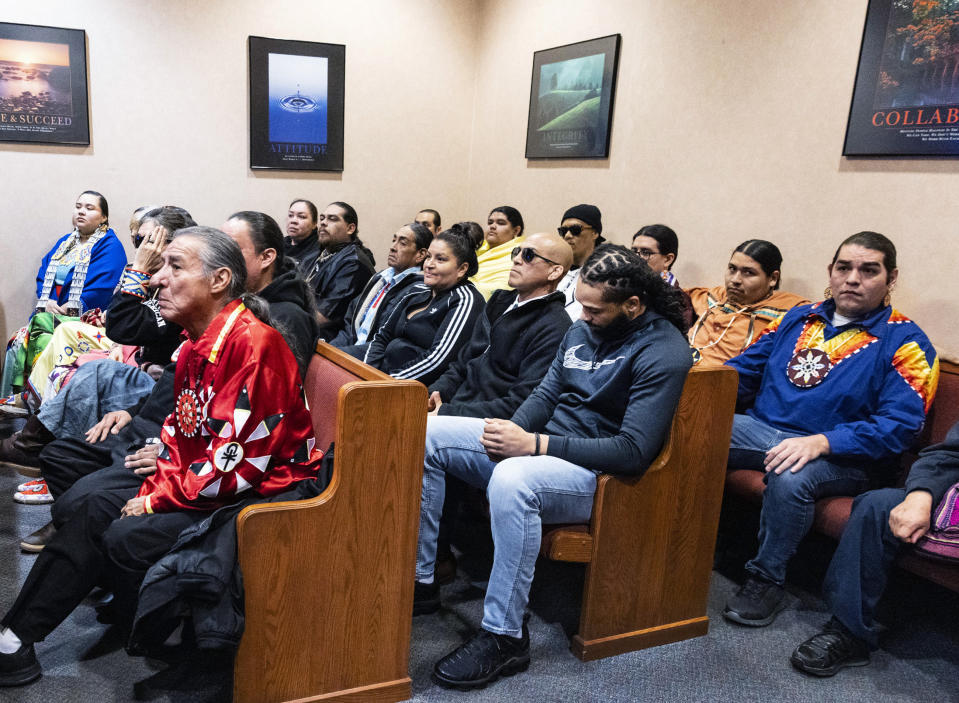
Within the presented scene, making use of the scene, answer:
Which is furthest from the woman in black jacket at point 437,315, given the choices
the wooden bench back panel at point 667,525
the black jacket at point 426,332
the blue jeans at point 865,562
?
the blue jeans at point 865,562

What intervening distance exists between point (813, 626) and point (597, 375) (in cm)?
108

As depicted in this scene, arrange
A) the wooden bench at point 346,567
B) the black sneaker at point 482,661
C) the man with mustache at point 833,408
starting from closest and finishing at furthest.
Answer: the wooden bench at point 346,567
the black sneaker at point 482,661
the man with mustache at point 833,408

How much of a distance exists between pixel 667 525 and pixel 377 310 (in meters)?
1.87

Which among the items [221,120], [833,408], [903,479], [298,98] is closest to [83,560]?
[833,408]

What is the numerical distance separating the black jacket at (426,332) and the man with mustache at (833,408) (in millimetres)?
1053

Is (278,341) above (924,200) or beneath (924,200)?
beneath

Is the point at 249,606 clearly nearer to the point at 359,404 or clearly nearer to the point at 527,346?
the point at 359,404

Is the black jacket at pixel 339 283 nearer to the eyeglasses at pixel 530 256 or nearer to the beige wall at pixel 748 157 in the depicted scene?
the beige wall at pixel 748 157

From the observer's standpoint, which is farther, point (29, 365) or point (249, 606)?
point (29, 365)

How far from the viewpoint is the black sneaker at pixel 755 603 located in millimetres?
2279

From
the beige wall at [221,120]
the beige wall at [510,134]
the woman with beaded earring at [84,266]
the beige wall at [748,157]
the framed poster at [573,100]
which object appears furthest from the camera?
the beige wall at [221,120]

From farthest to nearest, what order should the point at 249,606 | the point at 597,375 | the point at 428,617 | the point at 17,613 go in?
the point at 428,617, the point at 597,375, the point at 17,613, the point at 249,606

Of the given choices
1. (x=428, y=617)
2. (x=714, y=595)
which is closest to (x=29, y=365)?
(x=428, y=617)

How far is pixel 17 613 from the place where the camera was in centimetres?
171
